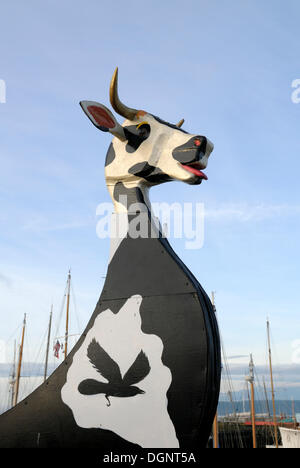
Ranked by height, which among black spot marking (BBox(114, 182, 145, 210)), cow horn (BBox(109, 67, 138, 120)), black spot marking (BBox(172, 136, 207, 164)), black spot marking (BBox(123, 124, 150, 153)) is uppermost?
cow horn (BBox(109, 67, 138, 120))

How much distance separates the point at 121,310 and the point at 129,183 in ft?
5.64

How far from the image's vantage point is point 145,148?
225 inches

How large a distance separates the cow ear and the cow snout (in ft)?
2.72

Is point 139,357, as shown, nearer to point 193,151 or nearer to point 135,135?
point 193,151

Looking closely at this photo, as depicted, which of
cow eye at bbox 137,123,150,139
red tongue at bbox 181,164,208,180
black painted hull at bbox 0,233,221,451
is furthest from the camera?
cow eye at bbox 137,123,150,139

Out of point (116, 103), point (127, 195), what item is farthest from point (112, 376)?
point (116, 103)

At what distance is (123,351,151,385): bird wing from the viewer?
454 centimetres

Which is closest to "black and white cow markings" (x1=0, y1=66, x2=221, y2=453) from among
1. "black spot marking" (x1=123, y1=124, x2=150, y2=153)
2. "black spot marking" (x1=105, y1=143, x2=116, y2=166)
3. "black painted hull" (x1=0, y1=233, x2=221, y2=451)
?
"black painted hull" (x1=0, y1=233, x2=221, y2=451)

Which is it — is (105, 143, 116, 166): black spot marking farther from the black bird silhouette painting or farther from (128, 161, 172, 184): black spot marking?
the black bird silhouette painting

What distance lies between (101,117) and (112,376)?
3.17 m

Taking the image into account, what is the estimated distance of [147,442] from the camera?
4.33 metres

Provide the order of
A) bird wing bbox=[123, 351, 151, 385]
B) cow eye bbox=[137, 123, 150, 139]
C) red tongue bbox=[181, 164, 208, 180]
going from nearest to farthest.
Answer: bird wing bbox=[123, 351, 151, 385], red tongue bbox=[181, 164, 208, 180], cow eye bbox=[137, 123, 150, 139]
